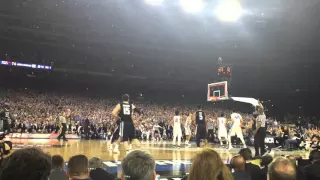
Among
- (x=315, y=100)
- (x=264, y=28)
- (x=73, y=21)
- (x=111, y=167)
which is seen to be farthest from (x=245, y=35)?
(x=315, y=100)

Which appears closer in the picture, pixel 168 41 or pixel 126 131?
pixel 126 131

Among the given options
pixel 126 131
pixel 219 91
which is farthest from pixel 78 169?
pixel 219 91

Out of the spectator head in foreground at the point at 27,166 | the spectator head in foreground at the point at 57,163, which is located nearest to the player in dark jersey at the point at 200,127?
the spectator head in foreground at the point at 57,163

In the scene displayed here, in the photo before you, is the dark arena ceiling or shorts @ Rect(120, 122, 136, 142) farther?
the dark arena ceiling

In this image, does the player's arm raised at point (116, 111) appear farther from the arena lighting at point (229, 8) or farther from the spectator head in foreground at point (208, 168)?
the arena lighting at point (229, 8)

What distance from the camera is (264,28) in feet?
73.0

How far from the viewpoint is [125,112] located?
10727mm

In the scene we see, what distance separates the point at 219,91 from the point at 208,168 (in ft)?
79.1

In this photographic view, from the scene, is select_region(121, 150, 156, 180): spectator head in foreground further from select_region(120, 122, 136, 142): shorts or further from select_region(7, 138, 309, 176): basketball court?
select_region(120, 122, 136, 142): shorts

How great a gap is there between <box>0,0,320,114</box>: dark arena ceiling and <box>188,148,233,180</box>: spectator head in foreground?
1568 centimetres

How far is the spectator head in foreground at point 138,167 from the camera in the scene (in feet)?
7.63

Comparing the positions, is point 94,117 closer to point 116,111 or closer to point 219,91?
point 219,91

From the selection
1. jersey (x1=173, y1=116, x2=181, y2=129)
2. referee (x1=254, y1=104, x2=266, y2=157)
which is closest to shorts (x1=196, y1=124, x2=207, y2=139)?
jersey (x1=173, y1=116, x2=181, y2=129)

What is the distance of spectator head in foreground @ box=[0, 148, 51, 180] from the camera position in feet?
5.20
